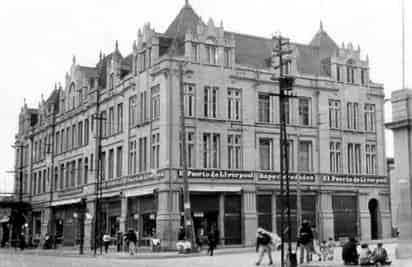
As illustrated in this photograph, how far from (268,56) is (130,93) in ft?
39.9

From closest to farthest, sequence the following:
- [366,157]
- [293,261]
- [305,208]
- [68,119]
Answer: [293,261] → [305,208] → [366,157] → [68,119]

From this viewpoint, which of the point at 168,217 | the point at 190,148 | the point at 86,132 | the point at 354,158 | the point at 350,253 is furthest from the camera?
the point at 86,132

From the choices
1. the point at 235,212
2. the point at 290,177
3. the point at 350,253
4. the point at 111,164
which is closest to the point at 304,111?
the point at 290,177

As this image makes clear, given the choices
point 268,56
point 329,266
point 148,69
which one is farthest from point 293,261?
point 268,56

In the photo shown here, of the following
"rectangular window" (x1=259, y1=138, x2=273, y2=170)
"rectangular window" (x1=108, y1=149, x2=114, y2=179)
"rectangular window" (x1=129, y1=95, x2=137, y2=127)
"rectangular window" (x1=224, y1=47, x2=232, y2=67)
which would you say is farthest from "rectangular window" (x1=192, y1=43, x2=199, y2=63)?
"rectangular window" (x1=108, y1=149, x2=114, y2=179)

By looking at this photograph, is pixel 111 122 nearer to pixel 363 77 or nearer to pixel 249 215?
pixel 249 215

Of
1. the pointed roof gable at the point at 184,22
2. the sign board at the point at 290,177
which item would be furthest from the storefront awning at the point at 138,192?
the pointed roof gable at the point at 184,22

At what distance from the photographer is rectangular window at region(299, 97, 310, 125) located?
56.6 meters

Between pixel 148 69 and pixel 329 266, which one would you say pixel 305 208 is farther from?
pixel 329 266

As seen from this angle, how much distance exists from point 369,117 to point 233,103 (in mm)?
13908

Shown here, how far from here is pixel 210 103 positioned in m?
52.2

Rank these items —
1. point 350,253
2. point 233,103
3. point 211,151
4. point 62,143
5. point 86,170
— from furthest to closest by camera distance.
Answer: point 62,143 < point 86,170 < point 233,103 < point 211,151 < point 350,253

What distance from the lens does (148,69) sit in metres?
53.3

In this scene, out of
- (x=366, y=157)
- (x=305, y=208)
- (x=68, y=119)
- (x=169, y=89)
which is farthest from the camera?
(x=68, y=119)
